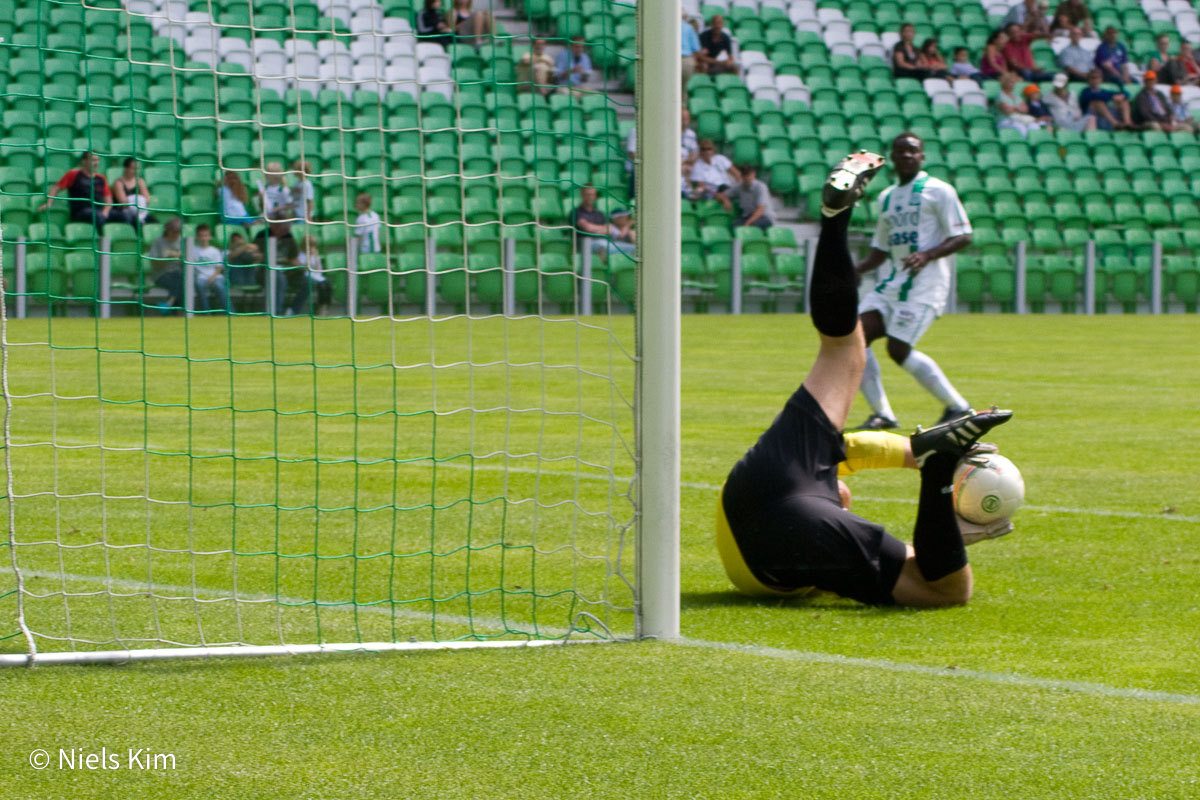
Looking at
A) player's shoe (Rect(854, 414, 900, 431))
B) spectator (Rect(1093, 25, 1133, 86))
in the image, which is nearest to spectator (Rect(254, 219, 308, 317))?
player's shoe (Rect(854, 414, 900, 431))

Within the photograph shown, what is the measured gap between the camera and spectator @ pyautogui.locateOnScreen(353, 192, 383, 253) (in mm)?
17266

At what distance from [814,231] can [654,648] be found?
22.8 metres

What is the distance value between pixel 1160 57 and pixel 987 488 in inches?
1160

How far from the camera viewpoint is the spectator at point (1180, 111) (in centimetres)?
3114

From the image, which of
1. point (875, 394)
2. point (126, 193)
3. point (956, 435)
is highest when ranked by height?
point (126, 193)

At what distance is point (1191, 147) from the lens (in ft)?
100

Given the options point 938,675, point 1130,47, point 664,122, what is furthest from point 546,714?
point 1130,47

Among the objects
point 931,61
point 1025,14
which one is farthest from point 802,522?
point 1025,14

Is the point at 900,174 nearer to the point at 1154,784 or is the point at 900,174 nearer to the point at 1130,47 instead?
the point at 1154,784

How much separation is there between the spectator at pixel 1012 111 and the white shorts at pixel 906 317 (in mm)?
20226

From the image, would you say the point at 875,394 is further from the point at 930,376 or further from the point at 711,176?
the point at 711,176

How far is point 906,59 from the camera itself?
96.8 feet

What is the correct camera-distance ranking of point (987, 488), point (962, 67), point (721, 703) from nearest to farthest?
point (721, 703) < point (987, 488) < point (962, 67)

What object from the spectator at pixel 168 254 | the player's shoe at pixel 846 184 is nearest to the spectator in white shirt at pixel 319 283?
the spectator at pixel 168 254
